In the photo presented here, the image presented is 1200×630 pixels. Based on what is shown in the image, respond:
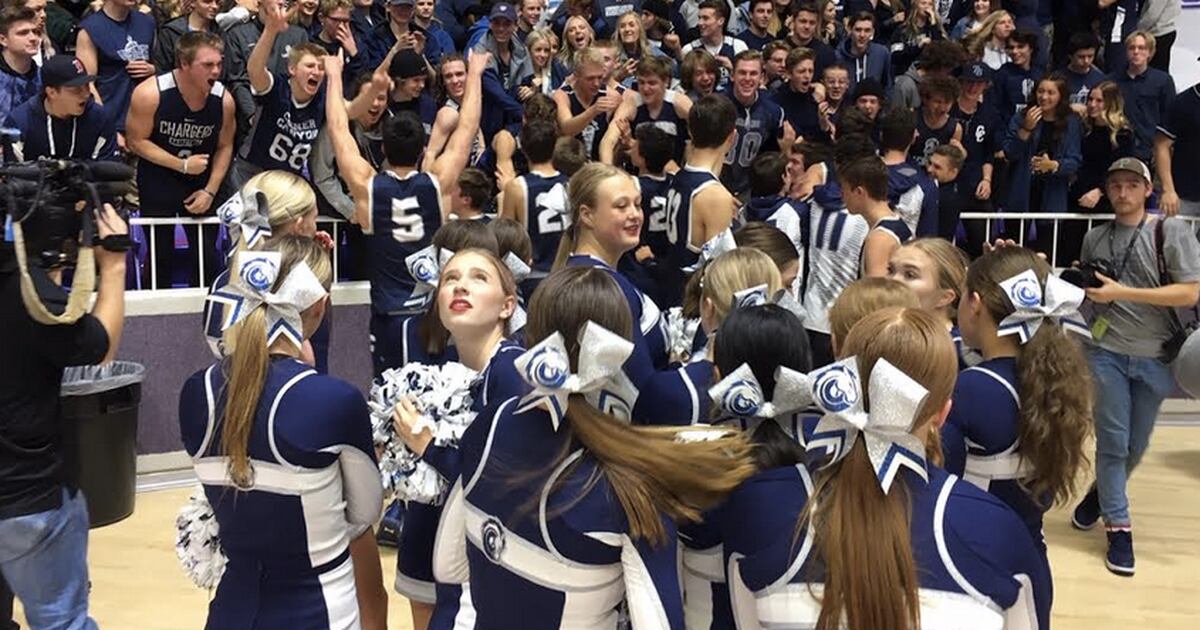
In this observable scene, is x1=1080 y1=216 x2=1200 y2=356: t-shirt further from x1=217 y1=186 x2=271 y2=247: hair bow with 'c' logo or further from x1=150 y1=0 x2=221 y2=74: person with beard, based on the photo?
x1=150 y1=0 x2=221 y2=74: person with beard

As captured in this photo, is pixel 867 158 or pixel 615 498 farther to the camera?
pixel 867 158

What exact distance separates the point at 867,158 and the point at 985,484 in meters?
2.73

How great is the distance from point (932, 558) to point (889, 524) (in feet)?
0.30

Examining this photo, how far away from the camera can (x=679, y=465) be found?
103 inches

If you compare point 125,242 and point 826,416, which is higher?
point 125,242

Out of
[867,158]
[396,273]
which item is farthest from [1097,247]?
[396,273]

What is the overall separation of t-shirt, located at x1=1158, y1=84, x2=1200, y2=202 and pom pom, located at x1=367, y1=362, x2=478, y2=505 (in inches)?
243

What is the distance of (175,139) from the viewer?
7.21m

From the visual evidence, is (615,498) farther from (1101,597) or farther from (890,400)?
(1101,597)

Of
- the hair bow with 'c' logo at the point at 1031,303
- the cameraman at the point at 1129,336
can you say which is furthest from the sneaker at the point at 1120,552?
the hair bow with 'c' logo at the point at 1031,303

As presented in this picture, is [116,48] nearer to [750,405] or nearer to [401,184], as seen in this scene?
[401,184]

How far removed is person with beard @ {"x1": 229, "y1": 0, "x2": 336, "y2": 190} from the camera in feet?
23.8

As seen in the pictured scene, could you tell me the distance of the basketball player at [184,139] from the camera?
7.09 meters

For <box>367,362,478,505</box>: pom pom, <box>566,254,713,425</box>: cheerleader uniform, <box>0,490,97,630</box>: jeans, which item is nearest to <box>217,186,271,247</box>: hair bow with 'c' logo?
<box>367,362,478,505</box>: pom pom
